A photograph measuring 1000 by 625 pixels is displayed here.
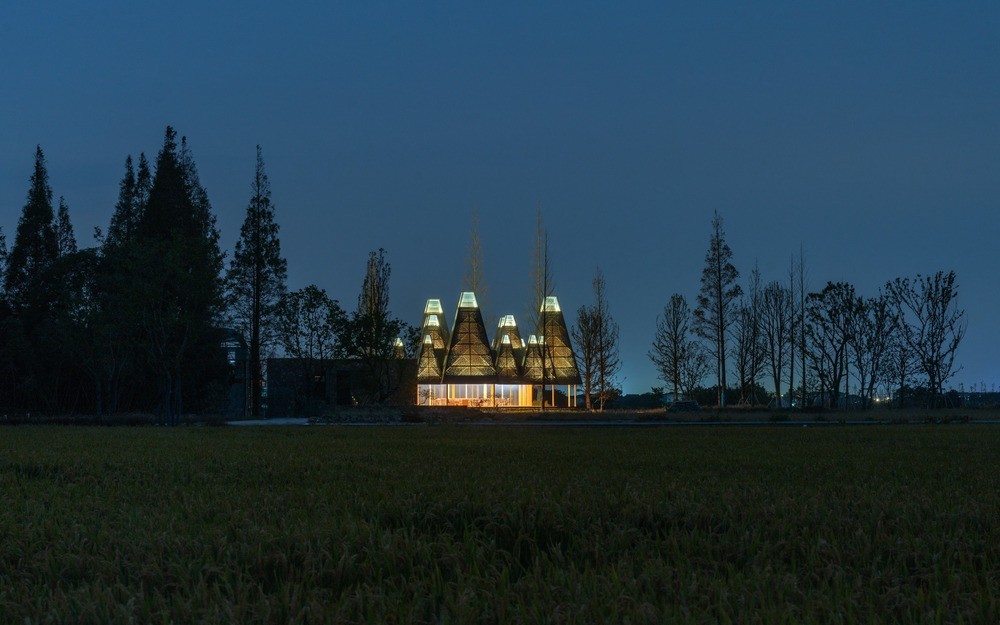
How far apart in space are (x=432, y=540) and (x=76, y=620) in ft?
4.80

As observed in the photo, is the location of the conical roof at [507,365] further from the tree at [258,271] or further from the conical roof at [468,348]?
the tree at [258,271]

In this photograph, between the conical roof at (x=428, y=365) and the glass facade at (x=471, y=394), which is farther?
the conical roof at (x=428, y=365)

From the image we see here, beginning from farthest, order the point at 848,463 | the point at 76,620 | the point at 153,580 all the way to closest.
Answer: the point at 848,463
the point at 153,580
the point at 76,620

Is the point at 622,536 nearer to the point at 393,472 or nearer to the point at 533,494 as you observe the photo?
the point at 533,494

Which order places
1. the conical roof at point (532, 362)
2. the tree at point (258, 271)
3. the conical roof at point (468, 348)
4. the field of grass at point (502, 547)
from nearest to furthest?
the field of grass at point (502, 547), the tree at point (258, 271), the conical roof at point (468, 348), the conical roof at point (532, 362)

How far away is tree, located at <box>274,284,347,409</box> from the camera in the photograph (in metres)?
46.2

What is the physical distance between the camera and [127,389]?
123 ft

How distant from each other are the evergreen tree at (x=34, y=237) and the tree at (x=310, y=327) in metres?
12.0

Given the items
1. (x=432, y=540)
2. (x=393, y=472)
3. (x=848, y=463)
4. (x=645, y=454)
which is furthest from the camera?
(x=645, y=454)

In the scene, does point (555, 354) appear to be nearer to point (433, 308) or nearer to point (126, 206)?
point (433, 308)

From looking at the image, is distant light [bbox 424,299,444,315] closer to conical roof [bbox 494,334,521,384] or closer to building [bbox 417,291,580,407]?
building [bbox 417,291,580,407]

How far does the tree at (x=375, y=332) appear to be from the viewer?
49625 millimetres

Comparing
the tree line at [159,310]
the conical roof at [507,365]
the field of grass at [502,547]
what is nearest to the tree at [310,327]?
the tree line at [159,310]

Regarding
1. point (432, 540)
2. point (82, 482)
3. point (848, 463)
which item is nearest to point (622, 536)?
point (432, 540)
